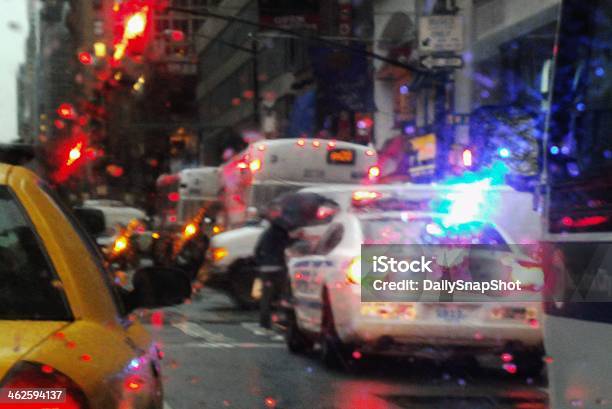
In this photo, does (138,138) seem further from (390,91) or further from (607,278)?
(607,278)

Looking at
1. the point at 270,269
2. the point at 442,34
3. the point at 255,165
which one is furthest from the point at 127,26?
the point at 270,269

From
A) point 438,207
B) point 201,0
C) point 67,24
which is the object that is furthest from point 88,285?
point 201,0

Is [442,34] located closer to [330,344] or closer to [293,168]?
[293,168]

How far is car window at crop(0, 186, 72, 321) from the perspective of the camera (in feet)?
10.8

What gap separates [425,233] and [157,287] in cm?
649

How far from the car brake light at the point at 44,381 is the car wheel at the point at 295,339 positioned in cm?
942

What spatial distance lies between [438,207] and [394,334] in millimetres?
3075

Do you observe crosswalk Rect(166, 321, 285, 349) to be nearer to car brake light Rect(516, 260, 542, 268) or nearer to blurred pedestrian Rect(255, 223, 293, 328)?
blurred pedestrian Rect(255, 223, 293, 328)

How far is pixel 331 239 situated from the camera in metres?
11.5

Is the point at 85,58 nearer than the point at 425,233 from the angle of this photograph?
No

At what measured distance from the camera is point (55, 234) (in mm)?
3496

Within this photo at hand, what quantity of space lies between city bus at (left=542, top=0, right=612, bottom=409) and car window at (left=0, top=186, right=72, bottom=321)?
1.93 meters

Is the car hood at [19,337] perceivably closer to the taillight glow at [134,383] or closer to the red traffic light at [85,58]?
the taillight glow at [134,383]

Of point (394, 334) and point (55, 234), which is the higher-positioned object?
point (55, 234)
